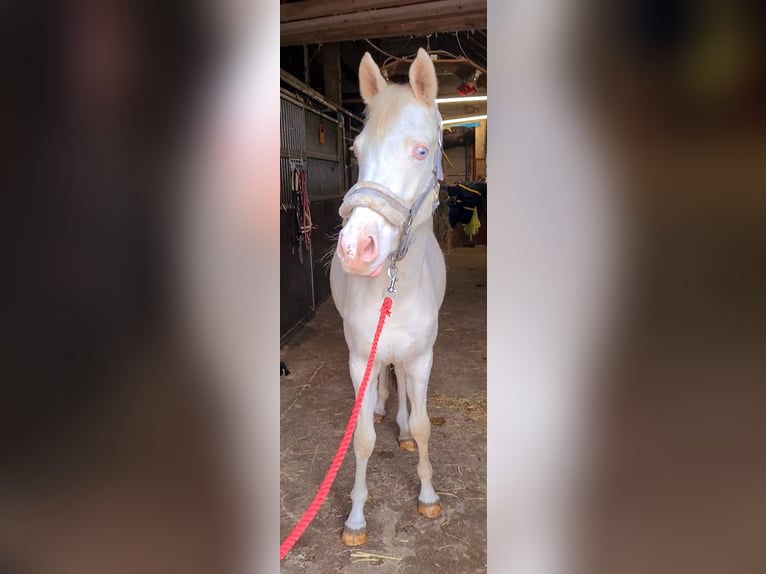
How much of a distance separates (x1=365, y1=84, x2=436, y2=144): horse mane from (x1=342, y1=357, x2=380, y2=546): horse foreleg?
0.97 meters

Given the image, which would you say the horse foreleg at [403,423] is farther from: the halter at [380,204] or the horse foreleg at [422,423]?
the halter at [380,204]

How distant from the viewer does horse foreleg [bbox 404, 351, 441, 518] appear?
2.13 meters

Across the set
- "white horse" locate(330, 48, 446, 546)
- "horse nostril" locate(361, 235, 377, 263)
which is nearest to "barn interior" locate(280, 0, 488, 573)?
"white horse" locate(330, 48, 446, 546)

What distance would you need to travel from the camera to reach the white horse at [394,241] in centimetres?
142

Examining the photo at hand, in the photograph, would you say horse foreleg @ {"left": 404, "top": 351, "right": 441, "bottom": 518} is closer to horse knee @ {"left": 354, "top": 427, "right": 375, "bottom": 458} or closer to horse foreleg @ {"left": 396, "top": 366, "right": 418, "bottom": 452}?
horse knee @ {"left": 354, "top": 427, "right": 375, "bottom": 458}

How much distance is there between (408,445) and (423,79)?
6.52 ft

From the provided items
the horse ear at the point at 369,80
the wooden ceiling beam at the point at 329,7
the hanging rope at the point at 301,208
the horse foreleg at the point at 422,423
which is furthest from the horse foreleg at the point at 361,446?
the hanging rope at the point at 301,208
